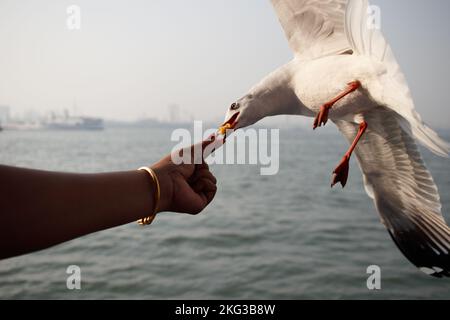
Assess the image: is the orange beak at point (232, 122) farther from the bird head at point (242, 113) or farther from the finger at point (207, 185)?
the finger at point (207, 185)

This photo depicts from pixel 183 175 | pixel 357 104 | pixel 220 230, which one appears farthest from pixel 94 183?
pixel 220 230

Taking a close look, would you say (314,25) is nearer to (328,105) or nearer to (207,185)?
(328,105)

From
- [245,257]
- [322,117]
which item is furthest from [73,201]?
[245,257]

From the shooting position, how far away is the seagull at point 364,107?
0.82m

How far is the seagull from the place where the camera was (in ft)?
2.69

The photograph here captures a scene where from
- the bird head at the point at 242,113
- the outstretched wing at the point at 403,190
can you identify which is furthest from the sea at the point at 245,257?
the bird head at the point at 242,113

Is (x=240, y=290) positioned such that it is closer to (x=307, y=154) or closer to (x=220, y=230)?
(x=220, y=230)

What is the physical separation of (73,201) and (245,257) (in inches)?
128

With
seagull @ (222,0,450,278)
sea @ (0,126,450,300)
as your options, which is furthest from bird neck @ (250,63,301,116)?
sea @ (0,126,450,300)

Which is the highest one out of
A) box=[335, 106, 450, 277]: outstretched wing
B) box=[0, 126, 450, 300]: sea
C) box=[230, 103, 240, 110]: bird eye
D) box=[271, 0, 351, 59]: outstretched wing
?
box=[271, 0, 351, 59]: outstretched wing

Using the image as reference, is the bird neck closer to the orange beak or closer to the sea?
the orange beak

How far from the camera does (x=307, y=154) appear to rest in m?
7.49
